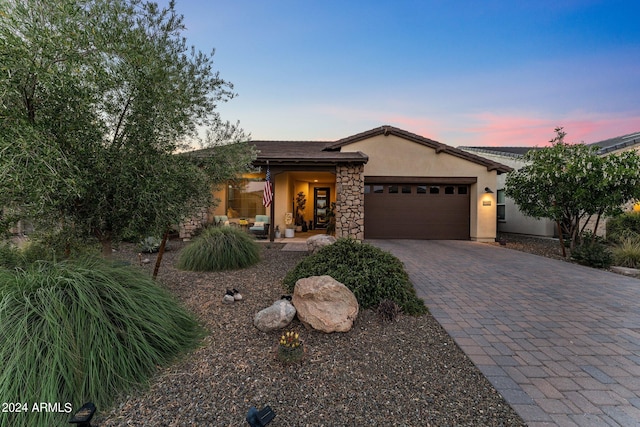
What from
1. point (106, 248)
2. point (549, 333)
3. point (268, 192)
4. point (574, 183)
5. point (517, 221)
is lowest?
point (549, 333)

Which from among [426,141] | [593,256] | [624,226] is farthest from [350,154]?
[624,226]

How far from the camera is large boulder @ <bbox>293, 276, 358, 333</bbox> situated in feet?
9.87

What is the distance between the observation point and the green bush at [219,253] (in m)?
5.81

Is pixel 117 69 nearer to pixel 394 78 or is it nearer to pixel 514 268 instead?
pixel 514 268

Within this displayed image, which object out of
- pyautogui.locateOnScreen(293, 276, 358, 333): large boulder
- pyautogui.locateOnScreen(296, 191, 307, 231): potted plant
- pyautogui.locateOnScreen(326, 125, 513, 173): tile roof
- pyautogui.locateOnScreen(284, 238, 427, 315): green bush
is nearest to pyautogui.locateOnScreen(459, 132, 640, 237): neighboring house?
pyautogui.locateOnScreen(326, 125, 513, 173): tile roof

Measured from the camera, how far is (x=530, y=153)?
8.88 metres

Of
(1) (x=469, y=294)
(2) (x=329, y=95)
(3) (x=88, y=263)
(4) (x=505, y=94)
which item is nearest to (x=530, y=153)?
(4) (x=505, y=94)

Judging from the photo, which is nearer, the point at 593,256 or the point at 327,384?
the point at 327,384

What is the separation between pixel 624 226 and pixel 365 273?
12379mm

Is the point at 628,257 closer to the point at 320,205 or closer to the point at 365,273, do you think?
the point at 365,273

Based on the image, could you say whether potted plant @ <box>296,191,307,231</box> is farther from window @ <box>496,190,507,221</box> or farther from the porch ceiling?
window @ <box>496,190,507,221</box>

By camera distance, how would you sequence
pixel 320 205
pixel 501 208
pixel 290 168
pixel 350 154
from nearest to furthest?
pixel 290 168
pixel 350 154
pixel 501 208
pixel 320 205

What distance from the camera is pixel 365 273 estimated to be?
3939 millimetres

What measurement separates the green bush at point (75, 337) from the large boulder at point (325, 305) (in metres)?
1.26
